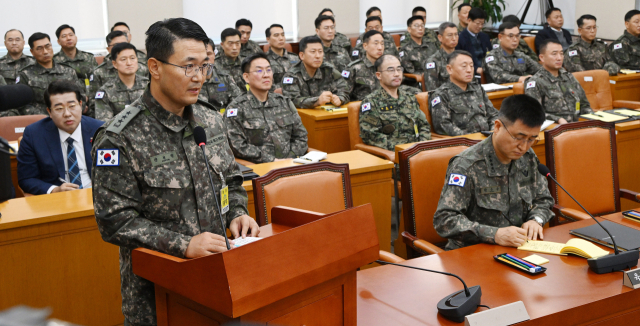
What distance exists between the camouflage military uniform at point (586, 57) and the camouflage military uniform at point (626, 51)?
0.10 m

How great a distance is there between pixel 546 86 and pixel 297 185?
10.3ft

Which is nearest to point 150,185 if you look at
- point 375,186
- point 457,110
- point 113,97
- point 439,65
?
point 375,186

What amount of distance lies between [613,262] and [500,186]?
588 mm

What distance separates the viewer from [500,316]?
1.45 m

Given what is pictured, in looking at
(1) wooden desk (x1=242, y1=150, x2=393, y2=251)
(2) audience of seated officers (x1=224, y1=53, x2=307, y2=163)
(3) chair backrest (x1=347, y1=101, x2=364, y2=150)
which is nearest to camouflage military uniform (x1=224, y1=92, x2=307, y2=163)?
(2) audience of seated officers (x1=224, y1=53, x2=307, y2=163)

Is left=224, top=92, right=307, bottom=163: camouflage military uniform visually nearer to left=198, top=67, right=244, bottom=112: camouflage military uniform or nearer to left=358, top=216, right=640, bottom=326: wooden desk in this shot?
left=198, top=67, right=244, bottom=112: camouflage military uniform

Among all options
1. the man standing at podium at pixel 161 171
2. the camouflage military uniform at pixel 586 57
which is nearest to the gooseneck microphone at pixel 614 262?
the man standing at podium at pixel 161 171

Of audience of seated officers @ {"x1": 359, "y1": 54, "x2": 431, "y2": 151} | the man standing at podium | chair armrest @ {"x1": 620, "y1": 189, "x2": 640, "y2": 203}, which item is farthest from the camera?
audience of seated officers @ {"x1": 359, "y1": 54, "x2": 431, "y2": 151}

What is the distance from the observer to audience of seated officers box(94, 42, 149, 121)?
4.60 m

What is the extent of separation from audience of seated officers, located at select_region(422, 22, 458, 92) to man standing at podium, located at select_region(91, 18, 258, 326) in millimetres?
4376

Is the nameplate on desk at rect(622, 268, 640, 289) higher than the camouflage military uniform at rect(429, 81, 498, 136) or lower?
lower

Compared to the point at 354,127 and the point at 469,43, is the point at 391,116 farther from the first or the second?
the point at 469,43

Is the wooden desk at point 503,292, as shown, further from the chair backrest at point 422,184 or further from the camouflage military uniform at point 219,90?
the camouflage military uniform at point 219,90

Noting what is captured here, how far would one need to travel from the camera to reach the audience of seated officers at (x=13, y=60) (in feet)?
19.4
